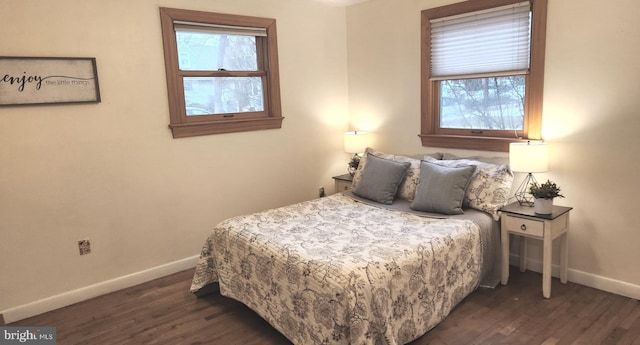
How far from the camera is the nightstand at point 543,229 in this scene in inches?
110

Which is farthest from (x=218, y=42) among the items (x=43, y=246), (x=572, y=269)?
(x=572, y=269)

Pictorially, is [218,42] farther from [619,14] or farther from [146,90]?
[619,14]

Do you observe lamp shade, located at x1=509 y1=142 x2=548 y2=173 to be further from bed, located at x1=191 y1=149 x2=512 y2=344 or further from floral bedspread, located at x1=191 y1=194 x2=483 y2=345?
floral bedspread, located at x1=191 y1=194 x2=483 y2=345

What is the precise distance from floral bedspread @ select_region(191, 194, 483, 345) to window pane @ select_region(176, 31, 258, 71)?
146 cm

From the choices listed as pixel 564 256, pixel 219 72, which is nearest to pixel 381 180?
pixel 564 256

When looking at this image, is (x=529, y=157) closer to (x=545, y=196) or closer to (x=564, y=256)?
(x=545, y=196)

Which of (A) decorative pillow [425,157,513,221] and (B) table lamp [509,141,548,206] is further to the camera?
(A) decorative pillow [425,157,513,221]

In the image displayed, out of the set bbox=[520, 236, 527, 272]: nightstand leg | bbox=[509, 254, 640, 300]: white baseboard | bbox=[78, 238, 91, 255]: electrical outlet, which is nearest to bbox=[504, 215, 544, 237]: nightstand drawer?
bbox=[520, 236, 527, 272]: nightstand leg

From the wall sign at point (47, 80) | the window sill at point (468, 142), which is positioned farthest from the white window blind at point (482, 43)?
the wall sign at point (47, 80)

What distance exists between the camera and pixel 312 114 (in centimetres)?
437

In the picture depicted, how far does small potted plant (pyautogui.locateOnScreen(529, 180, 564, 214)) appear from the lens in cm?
281

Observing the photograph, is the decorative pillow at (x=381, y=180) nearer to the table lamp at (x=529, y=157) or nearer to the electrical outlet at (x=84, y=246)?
the table lamp at (x=529, y=157)

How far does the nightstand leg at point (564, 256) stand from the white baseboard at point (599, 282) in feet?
0.27

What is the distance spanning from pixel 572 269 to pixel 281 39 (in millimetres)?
3109
